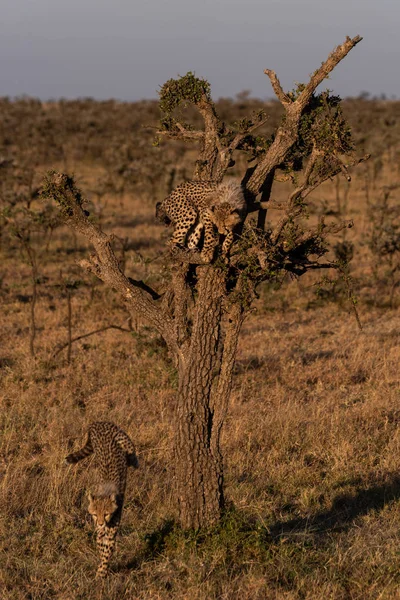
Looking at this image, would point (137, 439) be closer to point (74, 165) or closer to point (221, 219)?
point (221, 219)

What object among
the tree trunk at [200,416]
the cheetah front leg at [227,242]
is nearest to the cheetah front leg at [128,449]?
the tree trunk at [200,416]

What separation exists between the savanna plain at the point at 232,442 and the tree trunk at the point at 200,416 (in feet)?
0.73

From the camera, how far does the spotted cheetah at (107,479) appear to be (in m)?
5.78

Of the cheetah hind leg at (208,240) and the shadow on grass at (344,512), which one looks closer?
the cheetah hind leg at (208,240)

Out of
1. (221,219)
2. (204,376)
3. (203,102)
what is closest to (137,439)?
(204,376)

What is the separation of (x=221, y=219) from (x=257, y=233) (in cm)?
38

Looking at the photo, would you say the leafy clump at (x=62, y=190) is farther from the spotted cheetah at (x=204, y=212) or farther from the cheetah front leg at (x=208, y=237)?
the cheetah front leg at (x=208, y=237)

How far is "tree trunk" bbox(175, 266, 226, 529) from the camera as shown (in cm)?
637

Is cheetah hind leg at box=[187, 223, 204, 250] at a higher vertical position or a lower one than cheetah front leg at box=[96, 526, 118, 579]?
higher

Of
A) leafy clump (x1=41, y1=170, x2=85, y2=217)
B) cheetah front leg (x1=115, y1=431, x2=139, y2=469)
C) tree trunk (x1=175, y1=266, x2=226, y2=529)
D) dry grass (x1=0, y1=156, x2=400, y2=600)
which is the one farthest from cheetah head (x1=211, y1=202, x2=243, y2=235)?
dry grass (x1=0, y1=156, x2=400, y2=600)

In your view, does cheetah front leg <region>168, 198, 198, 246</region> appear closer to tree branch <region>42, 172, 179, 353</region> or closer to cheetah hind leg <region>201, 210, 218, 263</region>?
cheetah hind leg <region>201, 210, 218, 263</region>

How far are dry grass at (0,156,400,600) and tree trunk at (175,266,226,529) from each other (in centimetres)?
24

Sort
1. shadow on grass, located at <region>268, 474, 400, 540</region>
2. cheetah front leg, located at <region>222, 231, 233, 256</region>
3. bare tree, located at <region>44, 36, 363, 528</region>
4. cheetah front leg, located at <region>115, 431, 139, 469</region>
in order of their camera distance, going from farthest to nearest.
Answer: shadow on grass, located at <region>268, 474, 400, 540</region> → cheetah front leg, located at <region>222, 231, 233, 256</region> → cheetah front leg, located at <region>115, 431, 139, 469</region> → bare tree, located at <region>44, 36, 363, 528</region>

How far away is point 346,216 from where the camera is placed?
23484 millimetres
